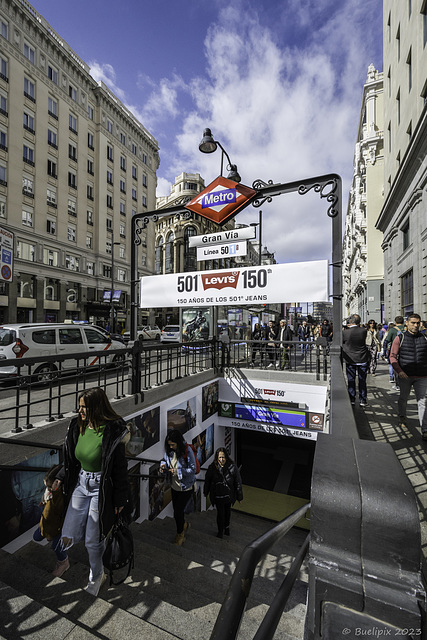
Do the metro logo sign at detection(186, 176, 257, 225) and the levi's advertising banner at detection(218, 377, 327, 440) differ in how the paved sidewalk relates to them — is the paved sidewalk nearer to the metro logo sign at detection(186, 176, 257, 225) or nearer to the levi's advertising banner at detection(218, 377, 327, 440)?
the levi's advertising banner at detection(218, 377, 327, 440)

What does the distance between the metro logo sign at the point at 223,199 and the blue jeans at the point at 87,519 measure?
16.8 ft

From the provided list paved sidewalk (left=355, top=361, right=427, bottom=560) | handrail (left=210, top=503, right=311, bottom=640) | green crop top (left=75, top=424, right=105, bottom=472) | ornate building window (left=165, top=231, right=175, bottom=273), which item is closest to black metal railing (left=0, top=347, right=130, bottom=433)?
green crop top (left=75, top=424, right=105, bottom=472)

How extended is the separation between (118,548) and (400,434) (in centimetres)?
451

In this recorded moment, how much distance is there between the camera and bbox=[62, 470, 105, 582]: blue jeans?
120 inches

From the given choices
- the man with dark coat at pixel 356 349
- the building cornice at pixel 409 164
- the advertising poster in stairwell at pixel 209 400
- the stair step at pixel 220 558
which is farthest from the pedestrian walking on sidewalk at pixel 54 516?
the building cornice at pixel 409 164

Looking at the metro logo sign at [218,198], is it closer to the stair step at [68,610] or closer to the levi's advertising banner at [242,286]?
the levi's advertising banner at [242,286]

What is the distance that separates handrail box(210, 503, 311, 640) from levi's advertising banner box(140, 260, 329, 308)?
441 cm

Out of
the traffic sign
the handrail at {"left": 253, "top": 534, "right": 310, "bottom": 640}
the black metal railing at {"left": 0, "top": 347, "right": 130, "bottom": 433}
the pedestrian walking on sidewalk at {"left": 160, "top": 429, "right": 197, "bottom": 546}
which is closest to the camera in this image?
the handrail at {"left": 253, "top": 534, "right": 310, "bottom": 640}

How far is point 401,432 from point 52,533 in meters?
5.18

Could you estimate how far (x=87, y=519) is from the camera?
10.2ft

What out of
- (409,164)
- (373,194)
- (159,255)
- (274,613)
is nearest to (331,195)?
(274,613)

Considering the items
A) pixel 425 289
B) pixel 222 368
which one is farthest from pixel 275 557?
pixel 425 289

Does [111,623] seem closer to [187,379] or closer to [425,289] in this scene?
[187,379]

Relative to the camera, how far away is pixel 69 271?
3341 centimetres
